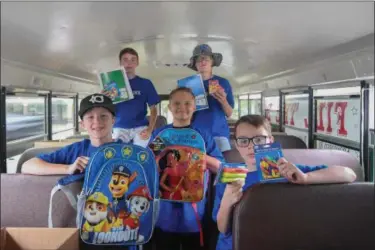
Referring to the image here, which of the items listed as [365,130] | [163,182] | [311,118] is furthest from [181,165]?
[311,118]

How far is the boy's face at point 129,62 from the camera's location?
10.8ft

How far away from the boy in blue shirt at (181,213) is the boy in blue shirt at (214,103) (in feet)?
1.48

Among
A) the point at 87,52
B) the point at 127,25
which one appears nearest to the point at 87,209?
the point at 127,25

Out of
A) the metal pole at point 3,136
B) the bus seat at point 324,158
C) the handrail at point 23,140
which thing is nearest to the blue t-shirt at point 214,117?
the bus seat at point 324,158

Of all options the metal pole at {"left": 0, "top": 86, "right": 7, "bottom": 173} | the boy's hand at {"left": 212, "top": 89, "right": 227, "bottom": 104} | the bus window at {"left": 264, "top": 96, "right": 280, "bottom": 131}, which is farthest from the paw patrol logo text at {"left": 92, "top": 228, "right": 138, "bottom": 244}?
the bus window at {"left": 264, "top": 96, "right": 280, "bottom": 131}

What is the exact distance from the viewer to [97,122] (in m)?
2.30

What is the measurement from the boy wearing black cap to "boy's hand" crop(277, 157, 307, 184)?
3.36 ft

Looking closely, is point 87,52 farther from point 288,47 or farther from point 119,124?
point 288,47

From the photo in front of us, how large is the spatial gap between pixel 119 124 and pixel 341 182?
192cm

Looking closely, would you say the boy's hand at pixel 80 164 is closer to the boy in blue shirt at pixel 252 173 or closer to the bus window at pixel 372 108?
the boy in blue shirt at pixel 252 173

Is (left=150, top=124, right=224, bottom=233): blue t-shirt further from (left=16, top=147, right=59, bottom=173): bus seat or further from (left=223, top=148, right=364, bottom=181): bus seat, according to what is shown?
(left=16, top=147, right=59, bottom=173): bus seat

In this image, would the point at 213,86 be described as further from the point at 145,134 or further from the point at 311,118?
the point at 311,118

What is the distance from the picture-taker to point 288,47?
391cm

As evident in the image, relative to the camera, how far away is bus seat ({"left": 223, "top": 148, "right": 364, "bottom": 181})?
3084 millimetres
